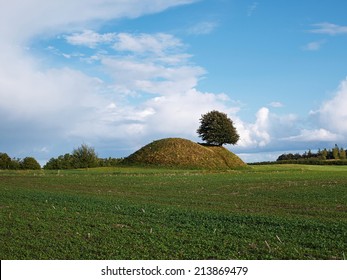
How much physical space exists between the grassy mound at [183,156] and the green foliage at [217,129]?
204cm

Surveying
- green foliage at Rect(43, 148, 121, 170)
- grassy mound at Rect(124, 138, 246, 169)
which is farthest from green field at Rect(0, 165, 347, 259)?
green foliage at Rect(43, 148, 121, 170)

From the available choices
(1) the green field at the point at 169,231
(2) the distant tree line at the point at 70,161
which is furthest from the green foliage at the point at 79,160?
(1) the green field at the point at 169,231

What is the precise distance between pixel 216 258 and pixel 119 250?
2.81m

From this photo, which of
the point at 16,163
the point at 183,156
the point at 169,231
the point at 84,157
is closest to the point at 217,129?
the point at 183,156

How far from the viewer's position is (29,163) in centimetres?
8881

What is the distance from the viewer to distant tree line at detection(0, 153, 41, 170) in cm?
8788

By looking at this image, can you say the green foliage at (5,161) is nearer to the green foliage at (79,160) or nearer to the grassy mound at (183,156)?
the green foliage at (79,160)

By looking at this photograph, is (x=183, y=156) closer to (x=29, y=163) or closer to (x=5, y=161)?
(x=29, y=163)

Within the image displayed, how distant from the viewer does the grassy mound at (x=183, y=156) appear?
7862 cm

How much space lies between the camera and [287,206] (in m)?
24.3

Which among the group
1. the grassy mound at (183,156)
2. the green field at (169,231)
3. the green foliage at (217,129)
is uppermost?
the green foliage at (217,129)

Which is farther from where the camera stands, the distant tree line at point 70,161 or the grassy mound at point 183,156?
the distant tree line at point 70,161

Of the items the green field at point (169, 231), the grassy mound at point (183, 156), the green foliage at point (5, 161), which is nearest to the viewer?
the green field at point (169, 231)

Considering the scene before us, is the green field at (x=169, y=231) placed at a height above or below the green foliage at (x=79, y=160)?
below
